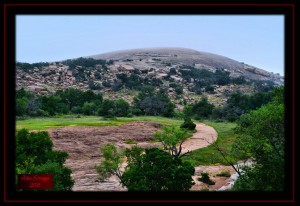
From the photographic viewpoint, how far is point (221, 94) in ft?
109

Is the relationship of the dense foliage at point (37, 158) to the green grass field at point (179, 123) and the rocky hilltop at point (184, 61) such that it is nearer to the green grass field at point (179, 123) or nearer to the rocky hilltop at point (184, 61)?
the green grass field at point (179, 123)

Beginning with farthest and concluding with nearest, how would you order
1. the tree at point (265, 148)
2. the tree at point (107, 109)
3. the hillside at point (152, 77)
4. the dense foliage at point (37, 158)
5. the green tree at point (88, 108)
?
1. the hillside at point (152, 77)
2. the green tree at point (88, 108)
3. the tree at point (107, 109)
4. the dense foliage at point (37, 158)
5. the tree at point (265, 148)

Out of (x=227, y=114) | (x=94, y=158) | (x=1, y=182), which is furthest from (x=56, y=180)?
(x=227, y=114)

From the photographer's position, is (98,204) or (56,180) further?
(56,180)

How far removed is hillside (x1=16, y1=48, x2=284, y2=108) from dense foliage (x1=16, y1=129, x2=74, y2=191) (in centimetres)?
2015

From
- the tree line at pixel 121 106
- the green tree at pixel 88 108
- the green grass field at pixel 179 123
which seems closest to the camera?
the green grass field at pixel 179 123

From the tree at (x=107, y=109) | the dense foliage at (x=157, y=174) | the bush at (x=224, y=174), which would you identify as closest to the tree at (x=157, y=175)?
the dense foliage at (x=157, y=174)

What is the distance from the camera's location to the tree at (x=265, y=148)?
3887mm

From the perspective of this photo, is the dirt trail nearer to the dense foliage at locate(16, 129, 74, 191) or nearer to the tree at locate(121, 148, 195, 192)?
the tree at locate(121, 148, 195, 192)

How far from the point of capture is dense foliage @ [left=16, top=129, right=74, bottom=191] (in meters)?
7.40

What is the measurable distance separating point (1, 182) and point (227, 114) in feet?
68.0

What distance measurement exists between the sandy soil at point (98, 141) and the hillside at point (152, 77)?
30.8ft

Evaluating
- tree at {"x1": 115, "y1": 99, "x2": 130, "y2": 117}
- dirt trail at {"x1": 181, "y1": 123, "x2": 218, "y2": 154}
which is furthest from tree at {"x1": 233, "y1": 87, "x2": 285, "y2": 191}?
tree at {"x1": 115, "y1": 99, "x2": 130, "y2": 117}
